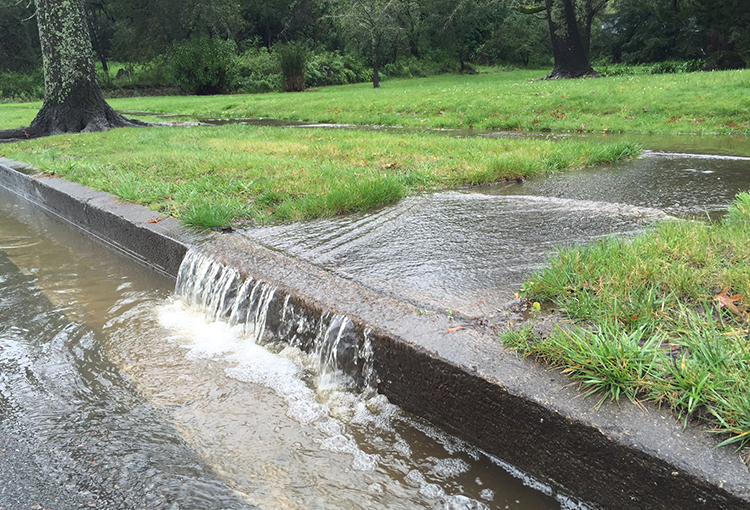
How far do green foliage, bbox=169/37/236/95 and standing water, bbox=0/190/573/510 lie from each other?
23.4m

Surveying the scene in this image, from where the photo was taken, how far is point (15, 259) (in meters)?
4.73

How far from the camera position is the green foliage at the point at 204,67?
80.6ft

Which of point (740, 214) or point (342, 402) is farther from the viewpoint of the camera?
point (740, 214)

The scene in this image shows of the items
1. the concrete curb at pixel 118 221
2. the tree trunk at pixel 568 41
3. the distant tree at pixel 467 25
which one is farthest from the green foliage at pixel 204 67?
the concrete curb at pixel 118 221

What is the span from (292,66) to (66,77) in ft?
50.8

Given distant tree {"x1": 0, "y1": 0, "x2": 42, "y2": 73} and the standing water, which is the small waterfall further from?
distant tree {"x1": 0, "y1": 0, "x2": 42, "y2": 73}

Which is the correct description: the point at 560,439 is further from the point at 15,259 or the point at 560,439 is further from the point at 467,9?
the point at 467,9

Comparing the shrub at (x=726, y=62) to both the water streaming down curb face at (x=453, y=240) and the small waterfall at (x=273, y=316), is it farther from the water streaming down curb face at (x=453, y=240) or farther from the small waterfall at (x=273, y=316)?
the small waterfall at (x=273, y=316)

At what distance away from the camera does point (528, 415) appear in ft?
6.05

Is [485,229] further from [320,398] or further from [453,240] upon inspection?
[320,398]

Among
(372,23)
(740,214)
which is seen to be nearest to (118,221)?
(740,214)

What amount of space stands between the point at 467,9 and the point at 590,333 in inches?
1408

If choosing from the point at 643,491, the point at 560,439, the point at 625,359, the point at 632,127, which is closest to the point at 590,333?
the point at 625,359

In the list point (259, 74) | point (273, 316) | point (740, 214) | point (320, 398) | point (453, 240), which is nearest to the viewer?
point (320, 398)
